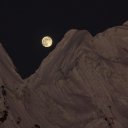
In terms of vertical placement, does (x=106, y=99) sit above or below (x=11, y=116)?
below

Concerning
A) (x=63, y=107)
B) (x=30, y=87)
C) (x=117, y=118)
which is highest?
(x=30, y=87)

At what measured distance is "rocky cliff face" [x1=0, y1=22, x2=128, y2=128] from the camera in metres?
59.4

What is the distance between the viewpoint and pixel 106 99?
231ft

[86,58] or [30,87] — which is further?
[86,58]

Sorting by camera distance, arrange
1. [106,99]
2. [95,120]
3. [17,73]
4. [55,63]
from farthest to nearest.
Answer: [55,63]
[106,99]
[95,120]
[17,73]

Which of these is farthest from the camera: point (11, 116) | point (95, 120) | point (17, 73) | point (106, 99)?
point (106, 99)

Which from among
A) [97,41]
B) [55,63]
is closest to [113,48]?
[97,41]

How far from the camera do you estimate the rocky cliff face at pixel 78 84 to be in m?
59.4

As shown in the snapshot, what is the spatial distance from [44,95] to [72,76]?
612 cm

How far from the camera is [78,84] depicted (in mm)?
72188

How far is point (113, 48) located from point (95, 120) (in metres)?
17.5

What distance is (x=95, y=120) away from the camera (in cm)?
6525

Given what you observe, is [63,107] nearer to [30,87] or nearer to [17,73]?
[30,87]

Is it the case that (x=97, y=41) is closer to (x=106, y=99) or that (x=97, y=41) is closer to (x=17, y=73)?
(x=106, y=99)
